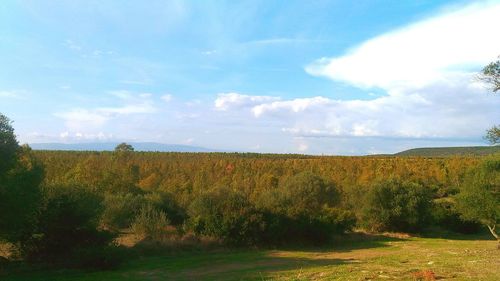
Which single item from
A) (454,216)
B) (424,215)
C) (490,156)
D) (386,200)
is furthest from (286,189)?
(490,156)

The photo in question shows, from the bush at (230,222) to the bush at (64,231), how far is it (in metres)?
9.16

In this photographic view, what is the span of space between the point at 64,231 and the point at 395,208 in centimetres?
3603

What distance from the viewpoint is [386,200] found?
53938 millimetres

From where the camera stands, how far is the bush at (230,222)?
3800 centimetres

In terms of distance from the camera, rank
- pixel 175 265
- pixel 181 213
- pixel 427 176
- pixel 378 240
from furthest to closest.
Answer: pixel 427 176
pixel 181 213
pixel 378 240
pixel 175 265

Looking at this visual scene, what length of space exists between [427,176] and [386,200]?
138ft

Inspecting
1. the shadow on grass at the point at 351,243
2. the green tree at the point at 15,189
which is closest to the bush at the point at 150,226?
the green tree at the point at 15,189

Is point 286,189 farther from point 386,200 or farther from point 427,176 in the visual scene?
point 427,176

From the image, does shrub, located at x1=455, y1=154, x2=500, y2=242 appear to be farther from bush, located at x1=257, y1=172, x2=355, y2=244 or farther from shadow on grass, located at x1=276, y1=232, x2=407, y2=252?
bush, located at x1=257, y1=172, x2=355, y2=244

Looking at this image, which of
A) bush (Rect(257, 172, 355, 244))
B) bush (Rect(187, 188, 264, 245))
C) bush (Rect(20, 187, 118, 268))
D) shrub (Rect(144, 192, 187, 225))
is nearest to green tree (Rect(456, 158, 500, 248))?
bush (Rect(257, 172, 355, 244))

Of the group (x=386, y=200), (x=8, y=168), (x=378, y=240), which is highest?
(x=8, y=168)

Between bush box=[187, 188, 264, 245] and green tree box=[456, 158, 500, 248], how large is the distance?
17.1 m

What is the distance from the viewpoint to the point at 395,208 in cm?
5241

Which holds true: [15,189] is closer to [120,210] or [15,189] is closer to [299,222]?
[120,210]
